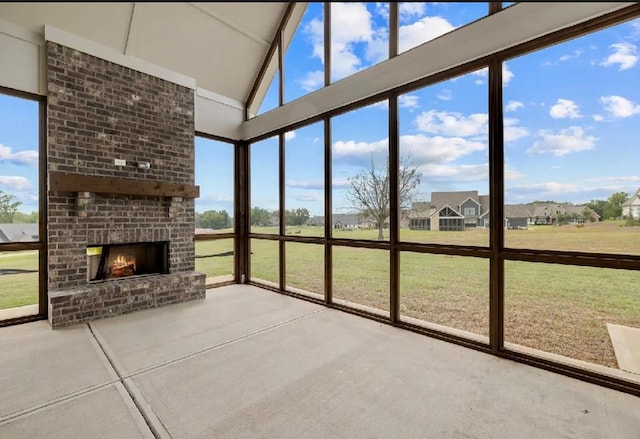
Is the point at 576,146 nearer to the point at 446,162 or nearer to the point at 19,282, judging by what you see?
the point at 446,162

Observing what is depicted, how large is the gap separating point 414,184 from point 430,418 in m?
2.55

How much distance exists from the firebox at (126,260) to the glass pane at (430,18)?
455 centimetres

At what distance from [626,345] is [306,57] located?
17.8 ft

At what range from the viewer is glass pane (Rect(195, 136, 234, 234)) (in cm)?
565

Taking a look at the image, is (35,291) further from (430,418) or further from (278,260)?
(430,418)

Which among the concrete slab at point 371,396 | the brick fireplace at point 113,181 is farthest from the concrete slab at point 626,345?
the brick fireplace at point 113,181

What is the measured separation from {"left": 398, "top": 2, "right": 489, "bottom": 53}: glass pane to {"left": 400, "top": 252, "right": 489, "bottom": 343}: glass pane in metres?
2.56

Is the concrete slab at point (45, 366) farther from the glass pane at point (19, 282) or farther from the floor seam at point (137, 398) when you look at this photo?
the glass pane at point (19, 282)

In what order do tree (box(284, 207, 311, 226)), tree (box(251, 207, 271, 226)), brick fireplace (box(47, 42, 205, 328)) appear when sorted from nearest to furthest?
brick fireplace (box(47, 42, 205, 328)) → tree (box(284, 207, 311, 226)) → tree (box(251, 207, 271, 226))

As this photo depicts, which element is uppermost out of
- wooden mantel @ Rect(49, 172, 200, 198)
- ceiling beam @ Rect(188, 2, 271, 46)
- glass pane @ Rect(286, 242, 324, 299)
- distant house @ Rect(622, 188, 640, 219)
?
ceiling beam @ Rect(188, 2, 271, 46)

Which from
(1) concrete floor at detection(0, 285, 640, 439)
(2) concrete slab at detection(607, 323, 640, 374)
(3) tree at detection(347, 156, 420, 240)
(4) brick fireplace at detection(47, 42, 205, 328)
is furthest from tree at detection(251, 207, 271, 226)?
(2) concrete slab at detection(607, 323, 640, 374)

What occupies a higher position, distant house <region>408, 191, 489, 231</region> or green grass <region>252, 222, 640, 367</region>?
distant house <region>408, 191, 489, 231</region>

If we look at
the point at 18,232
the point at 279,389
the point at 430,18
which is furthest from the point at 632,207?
the point at 18,232

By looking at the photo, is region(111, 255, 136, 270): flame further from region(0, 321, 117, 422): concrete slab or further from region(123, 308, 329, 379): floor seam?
region(123, 308, 329, 379): floor seam
